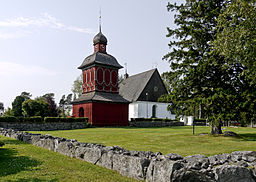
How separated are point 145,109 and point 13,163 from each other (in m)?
37.3

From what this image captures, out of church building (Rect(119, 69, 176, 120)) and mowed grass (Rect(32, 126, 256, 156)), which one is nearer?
mowed grass (Rect(32, 126, 256, 156))

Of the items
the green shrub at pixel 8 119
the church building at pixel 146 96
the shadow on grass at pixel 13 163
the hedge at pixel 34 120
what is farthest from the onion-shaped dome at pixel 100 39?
the shadow on grass at pixel 13 163

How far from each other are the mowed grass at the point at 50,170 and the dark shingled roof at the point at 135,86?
35.4 meters

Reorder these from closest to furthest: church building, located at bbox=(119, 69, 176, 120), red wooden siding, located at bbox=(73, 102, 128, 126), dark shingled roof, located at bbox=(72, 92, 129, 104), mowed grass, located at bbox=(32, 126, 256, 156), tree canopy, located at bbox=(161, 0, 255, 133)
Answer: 1. mowed grass, located at bbox=(32, 126, 256, 156)
2. tree canopy, located at bbox=(161, 0, 255, 133)
3. red wooden siding, located at bbox=(73, 102, 128, 126)
4. dark shingled roof, located at bbox=(72, 92, 129, 104)
5. church building, located at bbox=(119, 69, 176, 120)

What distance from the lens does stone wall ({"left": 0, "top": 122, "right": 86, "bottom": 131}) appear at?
26.5 m

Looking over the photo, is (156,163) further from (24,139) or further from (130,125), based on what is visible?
(130,125)

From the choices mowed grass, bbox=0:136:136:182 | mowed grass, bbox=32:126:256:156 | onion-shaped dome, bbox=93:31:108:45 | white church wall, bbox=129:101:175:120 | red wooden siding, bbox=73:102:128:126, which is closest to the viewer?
mowed grass, bbox=0:136:136:182

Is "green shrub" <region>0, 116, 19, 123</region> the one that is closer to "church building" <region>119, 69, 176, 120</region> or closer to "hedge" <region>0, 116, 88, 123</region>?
"hedge" <region>0, 116, 88, 123</region>

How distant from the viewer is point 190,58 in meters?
18.8

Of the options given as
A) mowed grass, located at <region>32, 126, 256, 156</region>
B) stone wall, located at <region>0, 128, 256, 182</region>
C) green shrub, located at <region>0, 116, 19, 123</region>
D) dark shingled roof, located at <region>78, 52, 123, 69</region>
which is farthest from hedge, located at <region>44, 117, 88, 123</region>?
stone wall, located at <region>0, 128, 256, 182</region>

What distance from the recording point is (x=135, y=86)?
47.0m

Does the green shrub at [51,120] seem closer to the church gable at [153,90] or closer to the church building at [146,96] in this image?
the church building at [146,96]

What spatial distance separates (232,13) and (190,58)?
4.82 meters

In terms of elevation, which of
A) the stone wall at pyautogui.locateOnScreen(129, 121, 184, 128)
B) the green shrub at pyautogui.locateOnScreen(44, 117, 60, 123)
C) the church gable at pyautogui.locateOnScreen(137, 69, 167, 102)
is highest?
the church gable at pyautogui.locateOnScreen(137, 69, 167, 102)
